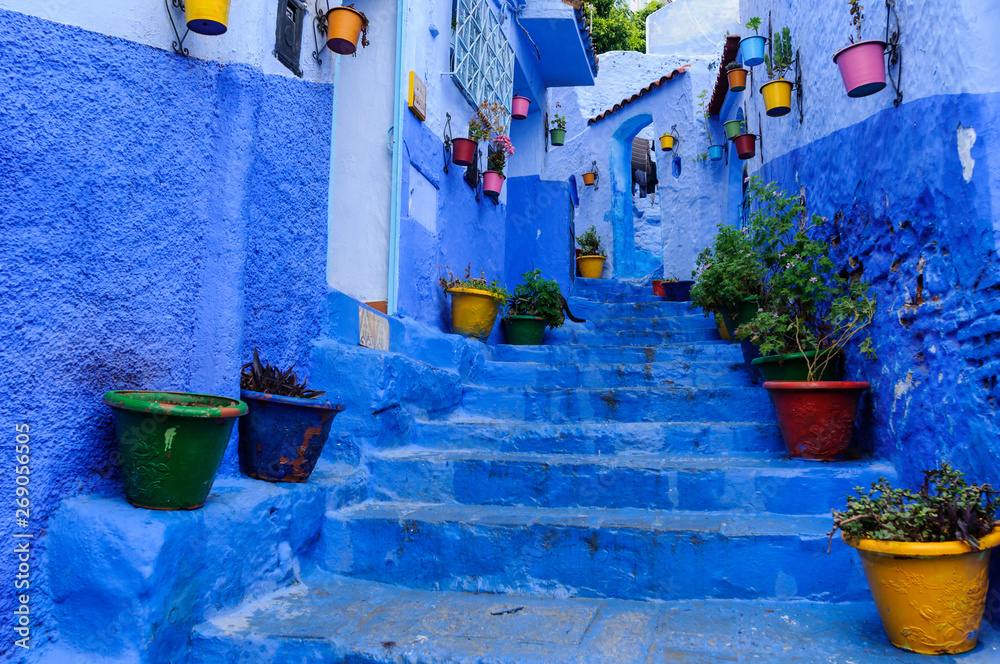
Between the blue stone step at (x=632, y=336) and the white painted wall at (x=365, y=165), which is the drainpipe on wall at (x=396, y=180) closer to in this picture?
the white painted wall at (x=365, y=165)

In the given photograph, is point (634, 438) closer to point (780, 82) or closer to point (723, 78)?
point (780, 82)

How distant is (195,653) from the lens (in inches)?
86.0

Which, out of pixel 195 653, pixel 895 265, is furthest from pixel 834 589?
pixel 195 653

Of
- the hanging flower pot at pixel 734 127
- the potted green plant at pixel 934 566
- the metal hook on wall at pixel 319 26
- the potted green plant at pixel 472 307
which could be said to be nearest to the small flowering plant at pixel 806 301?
the potted green plant at pixel 934 566

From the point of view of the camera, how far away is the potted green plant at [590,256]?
1152 centimetres

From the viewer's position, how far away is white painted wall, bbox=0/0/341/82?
2.30 meters

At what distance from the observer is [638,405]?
3.91 m

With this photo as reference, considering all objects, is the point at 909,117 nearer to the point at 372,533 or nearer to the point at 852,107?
the point at 852,107

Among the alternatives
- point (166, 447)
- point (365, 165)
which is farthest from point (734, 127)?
point (166, 447)

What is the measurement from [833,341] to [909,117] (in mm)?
1188

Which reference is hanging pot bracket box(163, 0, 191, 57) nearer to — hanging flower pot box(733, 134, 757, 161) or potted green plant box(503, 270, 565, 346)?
potted green plant box(503, 270, 565, 346)

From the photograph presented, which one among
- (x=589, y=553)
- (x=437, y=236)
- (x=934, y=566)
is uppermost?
(x=437, y=236)

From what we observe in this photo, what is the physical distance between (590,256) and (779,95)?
717cm

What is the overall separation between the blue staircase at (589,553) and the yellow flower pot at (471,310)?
145 centimetres
